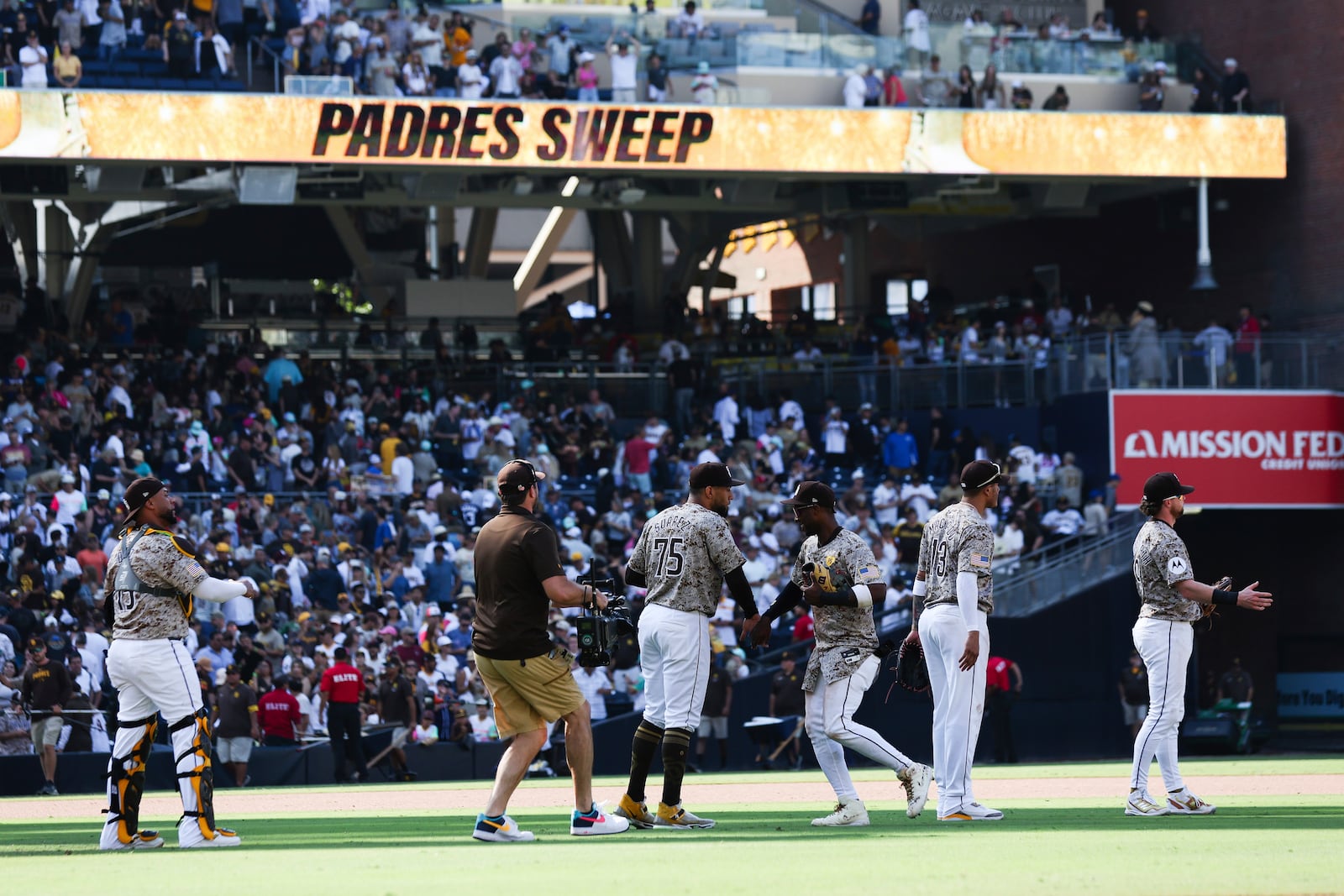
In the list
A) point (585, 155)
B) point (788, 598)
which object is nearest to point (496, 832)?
point (788, 598)

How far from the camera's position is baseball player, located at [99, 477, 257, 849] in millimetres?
9977

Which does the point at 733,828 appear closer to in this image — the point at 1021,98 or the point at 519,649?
the point at 519,649

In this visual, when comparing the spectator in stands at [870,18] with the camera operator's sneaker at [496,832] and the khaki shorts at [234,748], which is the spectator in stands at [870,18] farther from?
the camera operator's sneaker at [496,832]

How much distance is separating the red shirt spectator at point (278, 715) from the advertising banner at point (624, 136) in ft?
37.0

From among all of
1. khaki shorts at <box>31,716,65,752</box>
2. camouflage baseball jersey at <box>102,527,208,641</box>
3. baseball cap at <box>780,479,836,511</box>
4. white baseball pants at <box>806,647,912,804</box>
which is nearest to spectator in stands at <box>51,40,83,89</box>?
khaki shorts at <box>31,716,65,752</box>

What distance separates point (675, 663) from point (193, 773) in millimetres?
2513

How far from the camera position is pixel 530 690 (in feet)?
32.3

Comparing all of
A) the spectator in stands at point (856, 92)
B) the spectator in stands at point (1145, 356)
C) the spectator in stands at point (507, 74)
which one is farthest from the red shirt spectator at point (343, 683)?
the spectator in stands at point (856, 92)

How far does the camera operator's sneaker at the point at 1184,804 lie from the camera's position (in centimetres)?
1108

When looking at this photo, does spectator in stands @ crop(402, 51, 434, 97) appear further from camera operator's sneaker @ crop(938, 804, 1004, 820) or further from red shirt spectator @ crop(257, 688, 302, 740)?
camera operator's sneaker @ crop(938, 804, 1004, 820)

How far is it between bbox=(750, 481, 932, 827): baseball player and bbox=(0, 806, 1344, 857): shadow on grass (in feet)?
0.88

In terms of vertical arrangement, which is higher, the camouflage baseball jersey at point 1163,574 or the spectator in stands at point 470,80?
the spectator in stands at point 470,80

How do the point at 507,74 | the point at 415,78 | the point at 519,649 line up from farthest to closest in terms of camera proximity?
the point at 507,74, the point at 415,78, the point at 519,649

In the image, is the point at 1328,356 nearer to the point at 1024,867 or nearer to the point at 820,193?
the point at 820,193
